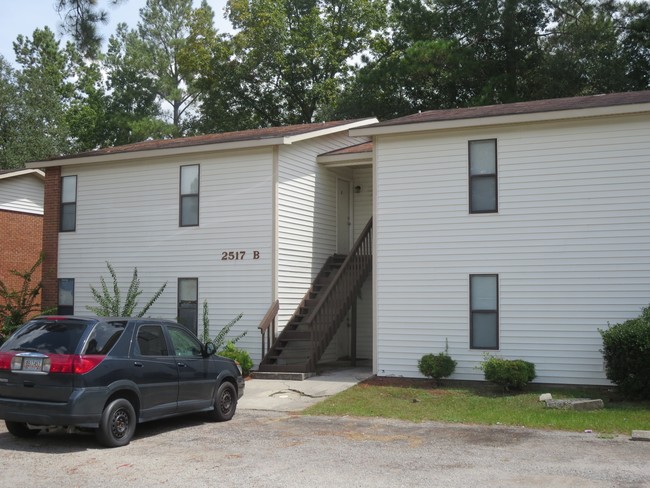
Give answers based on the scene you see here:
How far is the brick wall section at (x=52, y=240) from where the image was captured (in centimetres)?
2153

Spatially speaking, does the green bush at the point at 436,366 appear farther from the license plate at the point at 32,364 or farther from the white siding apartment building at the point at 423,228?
the license plate at the point at 32,364

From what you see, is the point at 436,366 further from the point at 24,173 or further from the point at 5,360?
the point at 24,173

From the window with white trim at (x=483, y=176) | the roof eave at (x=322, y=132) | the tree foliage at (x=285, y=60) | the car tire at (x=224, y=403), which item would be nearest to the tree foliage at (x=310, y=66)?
the tree foliage at (x=285, y=60)

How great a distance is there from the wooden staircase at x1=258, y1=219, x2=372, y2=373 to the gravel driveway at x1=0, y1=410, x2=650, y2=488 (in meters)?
5.50

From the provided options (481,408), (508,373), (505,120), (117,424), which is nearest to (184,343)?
(117,424)

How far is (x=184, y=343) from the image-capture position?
11555 mm

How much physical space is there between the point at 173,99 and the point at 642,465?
43438 mm

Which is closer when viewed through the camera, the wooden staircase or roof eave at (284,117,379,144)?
the wooden staircase

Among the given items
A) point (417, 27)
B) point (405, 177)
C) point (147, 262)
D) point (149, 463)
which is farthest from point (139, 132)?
point (149, 463)

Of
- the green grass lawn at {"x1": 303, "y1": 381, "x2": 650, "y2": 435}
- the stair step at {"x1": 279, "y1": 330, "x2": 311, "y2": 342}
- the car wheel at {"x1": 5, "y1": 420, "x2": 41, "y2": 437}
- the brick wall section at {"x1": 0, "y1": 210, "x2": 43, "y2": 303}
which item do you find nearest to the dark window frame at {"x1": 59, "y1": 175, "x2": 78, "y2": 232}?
the brick wall section at {"x1": 0, "y1": 210, "x2": 43, "y2": 303}

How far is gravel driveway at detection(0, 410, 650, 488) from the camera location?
26.9 feet

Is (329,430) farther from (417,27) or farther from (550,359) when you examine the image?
(417,27)

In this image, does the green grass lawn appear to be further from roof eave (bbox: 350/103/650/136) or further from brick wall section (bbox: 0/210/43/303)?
brick wall section (bbox: 0/210/43/303)

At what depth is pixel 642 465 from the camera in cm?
890
